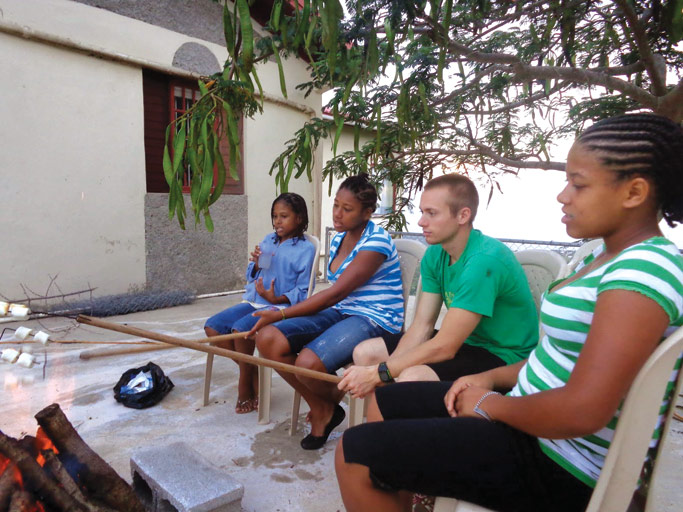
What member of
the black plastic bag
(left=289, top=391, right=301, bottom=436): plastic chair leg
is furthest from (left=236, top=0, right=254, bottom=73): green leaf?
the black plastic bag

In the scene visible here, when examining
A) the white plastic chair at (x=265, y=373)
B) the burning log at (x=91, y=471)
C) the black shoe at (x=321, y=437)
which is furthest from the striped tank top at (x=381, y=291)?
the burning log at (x=91, y=471)

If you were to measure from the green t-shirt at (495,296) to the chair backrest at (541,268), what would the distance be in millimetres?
278

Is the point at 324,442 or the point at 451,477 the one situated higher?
the point at 451,477

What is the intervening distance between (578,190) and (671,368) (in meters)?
0.44

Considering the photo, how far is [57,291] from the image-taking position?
5.19 meters

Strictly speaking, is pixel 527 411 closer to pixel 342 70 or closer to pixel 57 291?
pixel 342 70

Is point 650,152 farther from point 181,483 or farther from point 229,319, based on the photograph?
point 229,319

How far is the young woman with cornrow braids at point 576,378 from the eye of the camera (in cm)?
94

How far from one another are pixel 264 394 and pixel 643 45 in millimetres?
2965

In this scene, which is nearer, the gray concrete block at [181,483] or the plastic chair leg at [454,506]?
the plastic chair leg at [454,506]

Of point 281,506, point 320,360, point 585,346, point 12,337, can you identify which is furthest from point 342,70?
point 12,337

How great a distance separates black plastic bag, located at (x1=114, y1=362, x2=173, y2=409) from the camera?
9.33 feet

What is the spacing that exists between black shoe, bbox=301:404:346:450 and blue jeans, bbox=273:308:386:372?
36cm

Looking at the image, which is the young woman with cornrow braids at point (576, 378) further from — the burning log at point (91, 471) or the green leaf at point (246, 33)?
the green leaf at point (246, 33)
